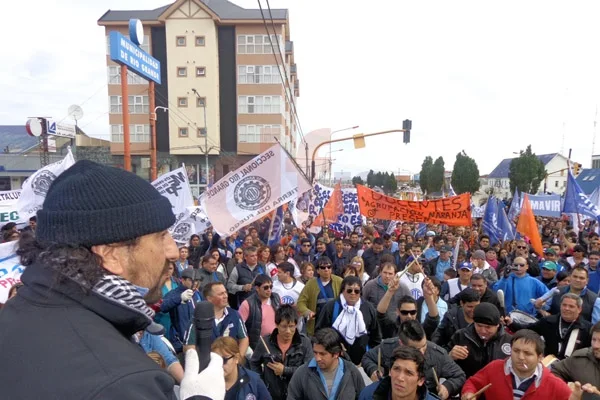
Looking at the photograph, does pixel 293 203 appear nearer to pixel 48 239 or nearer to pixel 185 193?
pixel 185 193

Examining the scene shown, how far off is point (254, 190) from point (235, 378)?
5.11m

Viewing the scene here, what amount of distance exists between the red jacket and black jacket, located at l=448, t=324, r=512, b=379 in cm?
59

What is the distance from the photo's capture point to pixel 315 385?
150 inches

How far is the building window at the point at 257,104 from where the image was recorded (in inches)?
1543

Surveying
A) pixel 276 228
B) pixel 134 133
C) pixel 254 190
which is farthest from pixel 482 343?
pixel 134 133

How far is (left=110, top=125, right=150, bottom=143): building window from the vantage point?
1501 inches

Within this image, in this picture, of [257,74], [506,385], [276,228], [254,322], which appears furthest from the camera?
[257,74]

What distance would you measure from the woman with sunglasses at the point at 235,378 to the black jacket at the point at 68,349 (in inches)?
104

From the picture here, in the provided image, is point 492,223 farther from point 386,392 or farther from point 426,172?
point 426,172

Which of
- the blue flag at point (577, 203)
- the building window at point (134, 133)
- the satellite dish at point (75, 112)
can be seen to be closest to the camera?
the blue flag at point (577, 203)

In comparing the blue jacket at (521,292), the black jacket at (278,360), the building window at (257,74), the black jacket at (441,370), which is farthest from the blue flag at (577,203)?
the building window at (257,74)

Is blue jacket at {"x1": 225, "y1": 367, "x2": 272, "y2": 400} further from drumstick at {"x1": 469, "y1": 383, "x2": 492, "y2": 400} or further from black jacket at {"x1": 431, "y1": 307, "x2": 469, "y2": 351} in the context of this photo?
black jacket at {"x1": 431, "y1": 307, "x2": 469, "y2": 351}

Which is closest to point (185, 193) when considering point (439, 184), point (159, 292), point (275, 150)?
point (275, 150)

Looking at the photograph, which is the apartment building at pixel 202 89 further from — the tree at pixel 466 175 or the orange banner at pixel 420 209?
the tree at pixel 466 175
